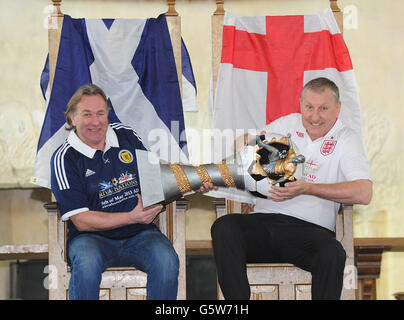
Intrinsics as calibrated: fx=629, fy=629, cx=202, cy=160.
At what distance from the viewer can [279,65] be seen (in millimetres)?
3529

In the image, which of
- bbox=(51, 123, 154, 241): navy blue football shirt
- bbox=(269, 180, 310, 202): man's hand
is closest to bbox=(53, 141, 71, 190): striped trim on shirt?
bbox=(51, 123, 154, 241): navy blue football shirt

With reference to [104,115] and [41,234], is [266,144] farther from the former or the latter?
[41,234]

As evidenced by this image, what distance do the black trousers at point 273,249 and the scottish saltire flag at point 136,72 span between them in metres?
0.89

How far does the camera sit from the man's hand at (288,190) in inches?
103

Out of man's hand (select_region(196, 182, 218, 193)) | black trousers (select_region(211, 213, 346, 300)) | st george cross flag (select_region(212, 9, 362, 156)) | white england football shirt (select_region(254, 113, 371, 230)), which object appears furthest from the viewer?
st george cross flag (select_region(212, 9, 362, 156))

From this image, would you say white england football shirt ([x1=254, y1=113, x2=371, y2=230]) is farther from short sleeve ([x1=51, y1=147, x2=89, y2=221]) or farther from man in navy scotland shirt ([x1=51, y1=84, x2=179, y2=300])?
short sleeve ([x1=51, y1=147, x2=89, y2=221])

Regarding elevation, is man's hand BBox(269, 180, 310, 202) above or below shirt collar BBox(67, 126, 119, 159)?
below

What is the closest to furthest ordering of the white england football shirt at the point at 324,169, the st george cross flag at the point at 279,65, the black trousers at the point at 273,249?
the black trousers at the point at 273,249
the white england football shirt at the point at 324,169
the st george cross flag at the point at 279,65

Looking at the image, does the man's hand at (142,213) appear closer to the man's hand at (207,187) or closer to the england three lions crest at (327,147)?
the man's hand at (207,187)

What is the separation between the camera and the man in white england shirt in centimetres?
256

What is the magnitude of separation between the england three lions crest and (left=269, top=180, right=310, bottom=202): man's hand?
0.31 m

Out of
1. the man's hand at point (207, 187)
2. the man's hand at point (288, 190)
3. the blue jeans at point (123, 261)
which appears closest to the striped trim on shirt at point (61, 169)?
the blue jeans at point (123, 261)

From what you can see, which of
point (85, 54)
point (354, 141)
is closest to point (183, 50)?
point (85, 54)
